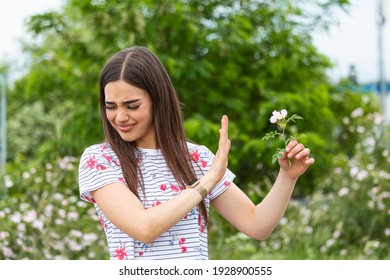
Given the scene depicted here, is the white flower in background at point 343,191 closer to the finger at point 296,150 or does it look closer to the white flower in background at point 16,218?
the white flower in background at point 16,218

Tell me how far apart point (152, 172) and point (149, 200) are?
95 millimetres

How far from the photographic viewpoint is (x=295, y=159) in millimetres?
1944

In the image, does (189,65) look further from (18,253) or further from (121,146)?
(121,146)

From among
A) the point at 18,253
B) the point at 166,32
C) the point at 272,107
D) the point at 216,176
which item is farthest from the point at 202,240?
the point at 166,32

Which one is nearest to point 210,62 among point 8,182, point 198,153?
point 8,182

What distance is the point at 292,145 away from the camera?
1.89 m

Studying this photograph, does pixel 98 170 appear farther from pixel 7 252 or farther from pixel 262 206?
pixel 7 252

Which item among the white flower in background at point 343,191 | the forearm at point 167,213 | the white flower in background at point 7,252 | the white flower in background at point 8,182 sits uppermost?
the forearm at point 167,213

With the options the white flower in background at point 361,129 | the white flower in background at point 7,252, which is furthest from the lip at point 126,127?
the white flower in background at point 361,129

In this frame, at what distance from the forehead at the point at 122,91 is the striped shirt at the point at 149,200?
0.60 feet

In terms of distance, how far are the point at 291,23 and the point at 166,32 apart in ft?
5.06

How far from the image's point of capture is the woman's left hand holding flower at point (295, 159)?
6.19 ft

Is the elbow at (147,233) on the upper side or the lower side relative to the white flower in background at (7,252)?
upper

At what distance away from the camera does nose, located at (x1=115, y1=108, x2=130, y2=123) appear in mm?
1901
